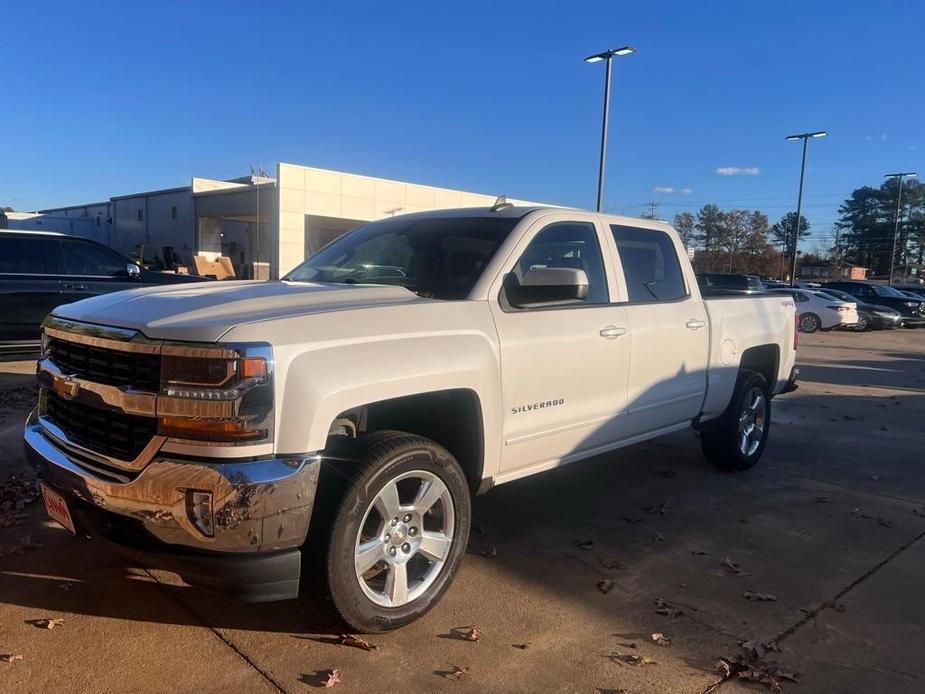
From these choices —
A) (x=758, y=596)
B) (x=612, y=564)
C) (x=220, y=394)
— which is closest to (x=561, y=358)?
(x=612, y=564)

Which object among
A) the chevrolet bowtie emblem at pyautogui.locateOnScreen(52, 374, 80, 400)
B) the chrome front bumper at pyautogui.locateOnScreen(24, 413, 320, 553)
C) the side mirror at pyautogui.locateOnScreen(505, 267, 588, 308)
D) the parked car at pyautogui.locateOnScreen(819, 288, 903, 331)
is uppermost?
the side mirror at pyautogui.locateOnScreen(505, 267, 588, 308)

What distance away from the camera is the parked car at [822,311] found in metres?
23.8

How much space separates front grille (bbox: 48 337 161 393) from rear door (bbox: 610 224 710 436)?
2.87m

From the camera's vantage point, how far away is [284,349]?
9.07 ft

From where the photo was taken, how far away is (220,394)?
2674 millimetres

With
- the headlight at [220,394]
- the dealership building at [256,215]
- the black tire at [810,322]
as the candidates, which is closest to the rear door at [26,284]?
the headlight at [220,394]

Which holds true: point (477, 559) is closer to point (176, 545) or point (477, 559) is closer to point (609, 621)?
point (609, 621)

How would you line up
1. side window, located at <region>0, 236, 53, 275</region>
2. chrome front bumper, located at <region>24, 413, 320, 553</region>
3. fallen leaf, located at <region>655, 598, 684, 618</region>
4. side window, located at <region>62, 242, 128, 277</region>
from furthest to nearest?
side window, located at <region>62, 242, 128, 277</region> < side window, located at <region>0, 236, 53, 275</region> < fallen leaf, located at <region>655, 598, 684, 618</region> < chrome front bumper, located at <region>24, 413, 320, 553</region>

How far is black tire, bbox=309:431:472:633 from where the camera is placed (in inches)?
116

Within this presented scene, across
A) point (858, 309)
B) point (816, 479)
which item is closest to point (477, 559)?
point (816, 479)

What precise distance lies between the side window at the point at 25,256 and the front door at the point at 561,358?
762 centimetres

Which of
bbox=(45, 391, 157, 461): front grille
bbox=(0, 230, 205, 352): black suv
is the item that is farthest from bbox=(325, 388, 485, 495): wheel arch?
bbox=(0, 230, 205, 352): black suv

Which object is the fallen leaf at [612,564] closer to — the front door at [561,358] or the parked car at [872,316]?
the front door at [561,358]

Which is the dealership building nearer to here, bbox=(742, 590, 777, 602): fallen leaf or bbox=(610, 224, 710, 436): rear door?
bbox=(610, 224, 710, 436): rear door
